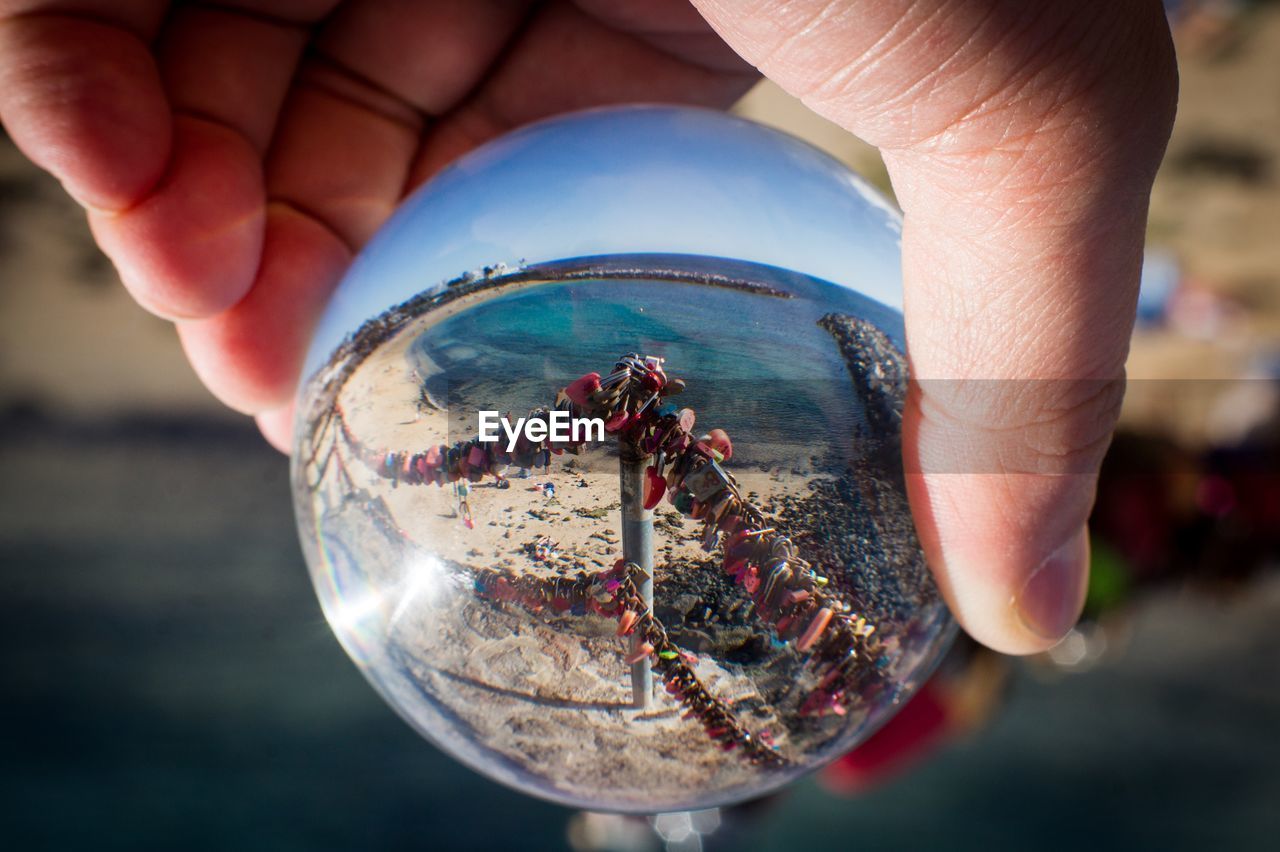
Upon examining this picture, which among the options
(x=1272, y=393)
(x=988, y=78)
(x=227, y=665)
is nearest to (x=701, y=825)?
(x=227, y=665)

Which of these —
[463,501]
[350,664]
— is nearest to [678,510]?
[463,501]

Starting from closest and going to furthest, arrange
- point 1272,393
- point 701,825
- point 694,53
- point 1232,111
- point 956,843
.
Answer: point 694,53, point 701,825, point 956,843, point 1272,393, point 1232,111

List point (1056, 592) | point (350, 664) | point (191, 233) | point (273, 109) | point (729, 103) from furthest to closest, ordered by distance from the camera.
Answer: point (350, 664)
point (729, 103)
point (273, 109)
point (191, 233)
point (1056, 592)

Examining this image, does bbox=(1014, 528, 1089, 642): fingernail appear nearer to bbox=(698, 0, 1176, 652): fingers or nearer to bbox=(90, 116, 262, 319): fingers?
bbox=(698, 0, 1176, 652): fingers

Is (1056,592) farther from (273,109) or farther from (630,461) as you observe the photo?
(273,109)

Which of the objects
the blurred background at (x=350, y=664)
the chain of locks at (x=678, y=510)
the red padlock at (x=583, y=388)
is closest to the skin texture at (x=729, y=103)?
the chain of locks at (x=678, y=510)

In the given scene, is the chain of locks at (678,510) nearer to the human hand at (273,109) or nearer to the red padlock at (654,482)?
the red padlock at (654,482)

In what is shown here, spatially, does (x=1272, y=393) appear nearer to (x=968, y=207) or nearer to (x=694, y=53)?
(x=694, y=53)
